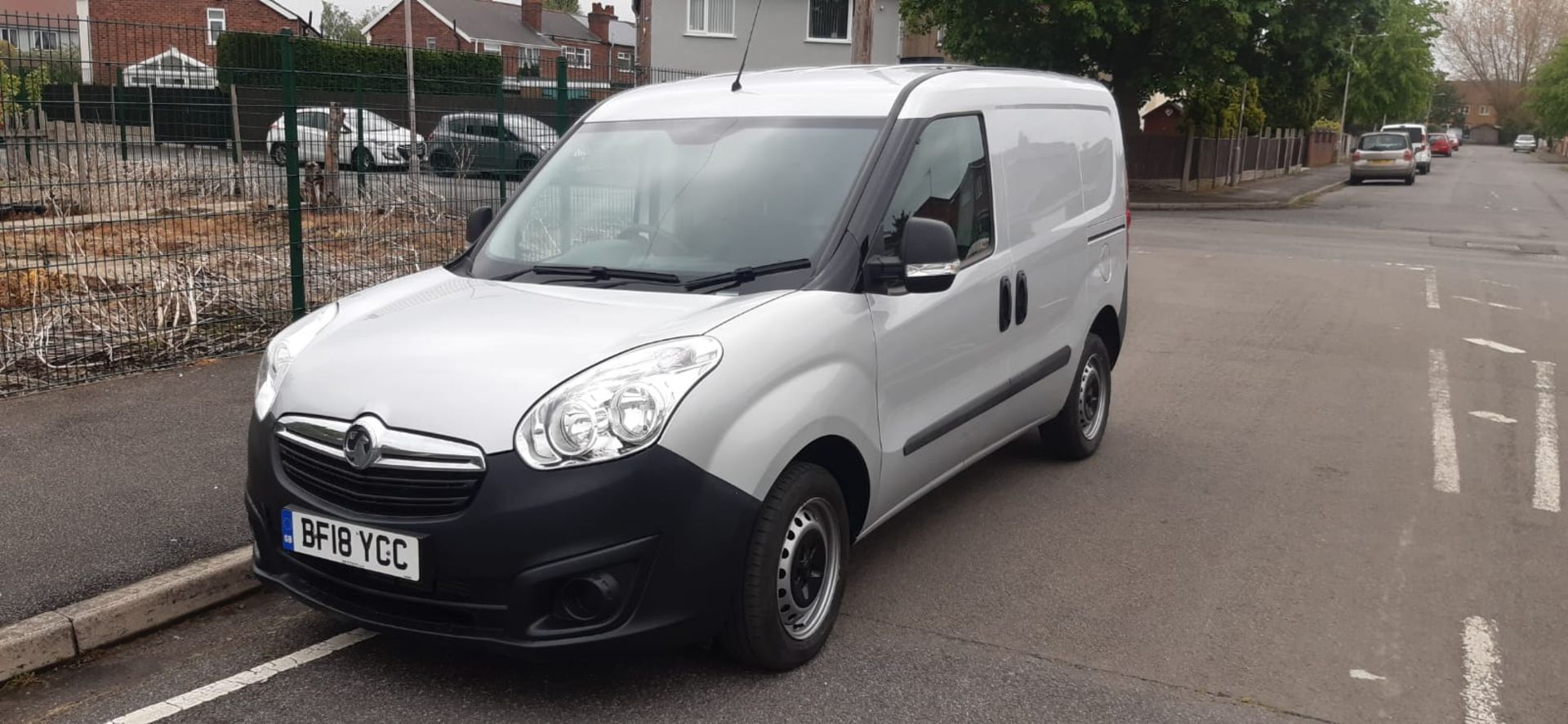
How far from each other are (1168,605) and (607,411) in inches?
89.0

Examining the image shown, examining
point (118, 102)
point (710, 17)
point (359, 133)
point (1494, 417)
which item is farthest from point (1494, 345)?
point (710, 17)

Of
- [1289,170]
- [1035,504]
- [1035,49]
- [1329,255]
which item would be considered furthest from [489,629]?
[1289,170]

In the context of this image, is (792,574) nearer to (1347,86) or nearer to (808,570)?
(808,570)

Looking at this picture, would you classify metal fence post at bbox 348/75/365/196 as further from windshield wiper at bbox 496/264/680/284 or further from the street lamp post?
the street lamp post

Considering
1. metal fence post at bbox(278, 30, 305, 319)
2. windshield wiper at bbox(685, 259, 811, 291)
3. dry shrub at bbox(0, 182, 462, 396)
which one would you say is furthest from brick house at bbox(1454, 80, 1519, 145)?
windshield wiper at bbox(685, 259, 811, 291)

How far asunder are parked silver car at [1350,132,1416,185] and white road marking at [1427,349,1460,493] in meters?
35.7

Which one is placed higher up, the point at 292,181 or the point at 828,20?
the point at 828,20

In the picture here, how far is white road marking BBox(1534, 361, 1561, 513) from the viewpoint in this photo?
5945 mm

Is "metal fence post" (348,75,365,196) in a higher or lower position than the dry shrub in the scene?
higher

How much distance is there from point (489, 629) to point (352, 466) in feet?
1.87

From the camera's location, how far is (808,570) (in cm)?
404

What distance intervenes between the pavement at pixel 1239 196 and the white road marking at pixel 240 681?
81.0 ft

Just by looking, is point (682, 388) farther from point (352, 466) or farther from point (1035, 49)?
point (1035, 49)

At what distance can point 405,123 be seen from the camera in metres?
9.11
